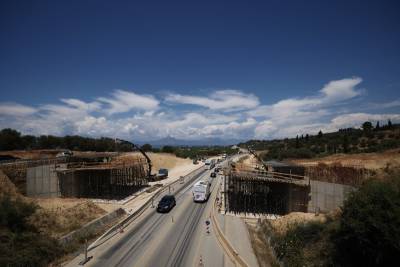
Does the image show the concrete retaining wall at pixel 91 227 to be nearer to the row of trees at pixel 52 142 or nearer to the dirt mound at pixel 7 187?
the dirt mound at pixel 7 187

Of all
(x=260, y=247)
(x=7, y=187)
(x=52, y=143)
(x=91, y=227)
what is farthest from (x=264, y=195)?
(x=52, y=143)

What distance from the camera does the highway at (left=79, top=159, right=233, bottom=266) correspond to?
1778 centimetres

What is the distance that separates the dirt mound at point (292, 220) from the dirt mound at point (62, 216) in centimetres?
1676

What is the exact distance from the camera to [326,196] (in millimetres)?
26391

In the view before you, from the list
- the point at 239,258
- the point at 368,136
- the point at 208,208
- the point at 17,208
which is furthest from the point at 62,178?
the point at 368,136

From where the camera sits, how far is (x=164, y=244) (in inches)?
818

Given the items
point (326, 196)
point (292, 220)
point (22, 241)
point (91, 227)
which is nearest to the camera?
point (22, 241)

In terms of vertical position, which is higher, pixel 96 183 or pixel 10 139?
pixel 10 139

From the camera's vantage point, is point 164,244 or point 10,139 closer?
point 164,244

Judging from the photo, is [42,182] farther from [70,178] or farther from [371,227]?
[371,227]

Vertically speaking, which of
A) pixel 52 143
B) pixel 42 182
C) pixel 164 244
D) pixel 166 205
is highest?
pixel 52 143

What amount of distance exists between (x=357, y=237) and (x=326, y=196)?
41.2 feet

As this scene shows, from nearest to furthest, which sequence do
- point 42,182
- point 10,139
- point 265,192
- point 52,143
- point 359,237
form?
point 359,237
point 265,192
point 42,182
point 10,139
point 52,143

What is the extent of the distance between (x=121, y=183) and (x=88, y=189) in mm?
5713
